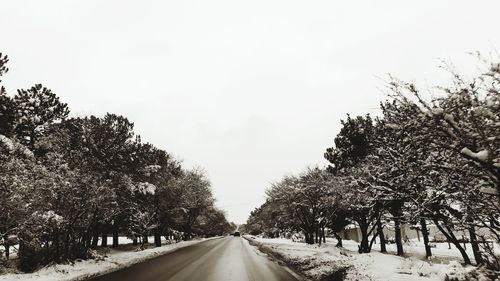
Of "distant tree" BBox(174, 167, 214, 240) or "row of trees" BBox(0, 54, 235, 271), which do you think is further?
"distant tree" BBox(174, 167, 214, 240)

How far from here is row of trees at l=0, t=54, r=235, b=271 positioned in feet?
50.2

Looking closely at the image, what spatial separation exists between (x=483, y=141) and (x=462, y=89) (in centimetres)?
94

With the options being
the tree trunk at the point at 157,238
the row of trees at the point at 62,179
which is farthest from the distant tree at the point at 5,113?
the tree trunk at the point at 157,238

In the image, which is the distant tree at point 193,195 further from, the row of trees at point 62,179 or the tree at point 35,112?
the tree at point 35,112

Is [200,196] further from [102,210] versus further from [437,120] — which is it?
[437,120]

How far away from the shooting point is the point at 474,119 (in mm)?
5172

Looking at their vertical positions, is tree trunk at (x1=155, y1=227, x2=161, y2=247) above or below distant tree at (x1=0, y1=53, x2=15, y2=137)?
below

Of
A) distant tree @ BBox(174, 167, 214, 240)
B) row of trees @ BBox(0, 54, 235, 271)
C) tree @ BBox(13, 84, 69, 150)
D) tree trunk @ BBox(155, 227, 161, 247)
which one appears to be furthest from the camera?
distant tree @ BBox(174, 167, 214, 240)

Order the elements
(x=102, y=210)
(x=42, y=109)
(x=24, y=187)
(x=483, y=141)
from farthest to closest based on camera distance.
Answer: (x=42, y=109)
(x=102, y=210)
(x=24, y=187)
(x=483, y=141)

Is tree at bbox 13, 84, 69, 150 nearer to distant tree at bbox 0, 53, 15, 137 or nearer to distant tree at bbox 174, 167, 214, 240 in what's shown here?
distant tree at bbox 0, 53, 15, 137

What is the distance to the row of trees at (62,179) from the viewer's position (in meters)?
15.3

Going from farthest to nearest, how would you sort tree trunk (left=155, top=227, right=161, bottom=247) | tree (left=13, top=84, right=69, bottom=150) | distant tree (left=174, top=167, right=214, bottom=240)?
1. distant tree (left=174, top=167, right=214, bottom=240)
2. tree trunk (left=155, top=227, right=161, bottom=247)
3. tree (left=13, top=84, right=69, bottom=150)

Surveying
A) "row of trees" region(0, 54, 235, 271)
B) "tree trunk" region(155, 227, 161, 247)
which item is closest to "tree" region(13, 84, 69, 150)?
"row of trees" region(0, 54, 235, 271)

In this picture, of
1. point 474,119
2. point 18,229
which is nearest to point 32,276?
point 18,229
